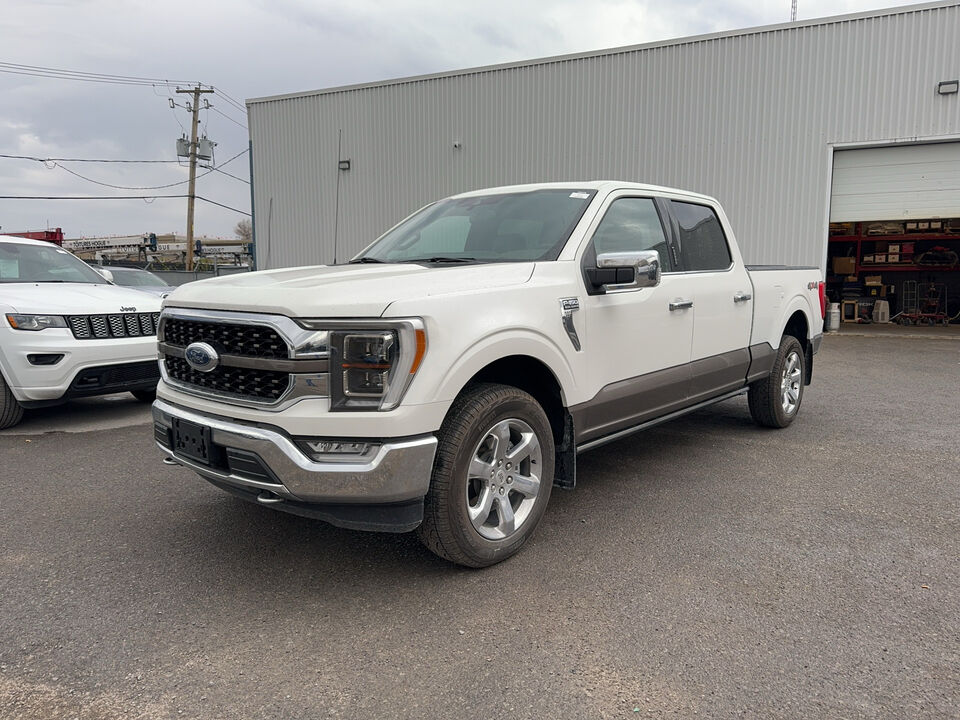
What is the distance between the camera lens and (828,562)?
10.6 ft

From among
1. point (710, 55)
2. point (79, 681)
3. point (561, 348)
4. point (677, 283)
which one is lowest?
point (79, 681)

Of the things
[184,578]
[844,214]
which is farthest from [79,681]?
[844,214]

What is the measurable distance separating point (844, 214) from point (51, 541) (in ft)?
48.6

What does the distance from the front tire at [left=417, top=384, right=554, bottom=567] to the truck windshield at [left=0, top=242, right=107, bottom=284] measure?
555 centimetres

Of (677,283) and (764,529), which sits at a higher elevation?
(677,283)

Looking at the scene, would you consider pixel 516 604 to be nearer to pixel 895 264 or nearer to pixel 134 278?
pixel 134 278

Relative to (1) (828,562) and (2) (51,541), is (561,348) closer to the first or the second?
(1) (828,562)

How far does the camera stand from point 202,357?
3.00 m

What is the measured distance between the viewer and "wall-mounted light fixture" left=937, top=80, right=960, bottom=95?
12784mm

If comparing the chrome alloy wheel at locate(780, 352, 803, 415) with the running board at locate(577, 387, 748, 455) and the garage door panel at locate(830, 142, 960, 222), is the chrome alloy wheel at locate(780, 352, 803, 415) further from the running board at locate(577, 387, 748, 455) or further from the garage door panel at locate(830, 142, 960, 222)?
the garage door panel at locate(830, 142, 960, 222)

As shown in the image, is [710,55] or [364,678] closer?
[364,678]

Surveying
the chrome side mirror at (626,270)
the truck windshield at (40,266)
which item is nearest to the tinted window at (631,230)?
the chrome side mirror at (626,270)

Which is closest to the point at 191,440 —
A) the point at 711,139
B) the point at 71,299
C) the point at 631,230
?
the point at 631,230

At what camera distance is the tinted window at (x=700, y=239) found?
4.63 m
